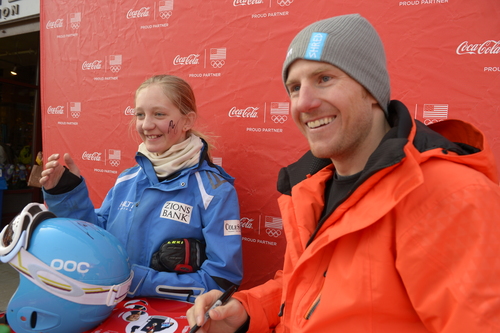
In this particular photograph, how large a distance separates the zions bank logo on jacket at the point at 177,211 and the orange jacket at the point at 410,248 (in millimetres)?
696

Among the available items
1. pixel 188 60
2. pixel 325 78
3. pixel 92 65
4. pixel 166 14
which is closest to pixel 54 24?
pixel 92 65

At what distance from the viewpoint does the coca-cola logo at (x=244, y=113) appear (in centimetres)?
214

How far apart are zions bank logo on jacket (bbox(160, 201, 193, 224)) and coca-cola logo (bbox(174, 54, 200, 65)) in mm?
1196

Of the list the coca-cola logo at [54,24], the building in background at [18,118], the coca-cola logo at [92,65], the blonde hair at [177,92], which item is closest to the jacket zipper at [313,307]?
the blonde hair at [177,92]

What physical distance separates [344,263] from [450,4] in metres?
1.42

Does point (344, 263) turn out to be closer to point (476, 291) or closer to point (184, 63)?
point (476, 291)

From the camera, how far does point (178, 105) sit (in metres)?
1.75

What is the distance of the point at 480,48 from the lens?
5.00ft

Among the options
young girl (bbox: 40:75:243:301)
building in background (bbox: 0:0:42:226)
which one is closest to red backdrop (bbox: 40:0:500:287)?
young girl (bbox: 40:75:243:301)

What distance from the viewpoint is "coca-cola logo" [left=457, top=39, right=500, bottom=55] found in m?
1.49

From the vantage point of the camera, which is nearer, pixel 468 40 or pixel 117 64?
pixel 468 40

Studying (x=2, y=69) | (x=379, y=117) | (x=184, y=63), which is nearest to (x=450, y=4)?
(x=379, y=117)

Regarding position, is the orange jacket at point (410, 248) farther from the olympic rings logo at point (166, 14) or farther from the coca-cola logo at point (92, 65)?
the coca-cola logo at point (92, 65)

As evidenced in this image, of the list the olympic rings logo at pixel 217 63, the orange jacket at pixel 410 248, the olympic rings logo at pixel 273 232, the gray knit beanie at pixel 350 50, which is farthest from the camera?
the olympic rings logo at pixel 217 63
